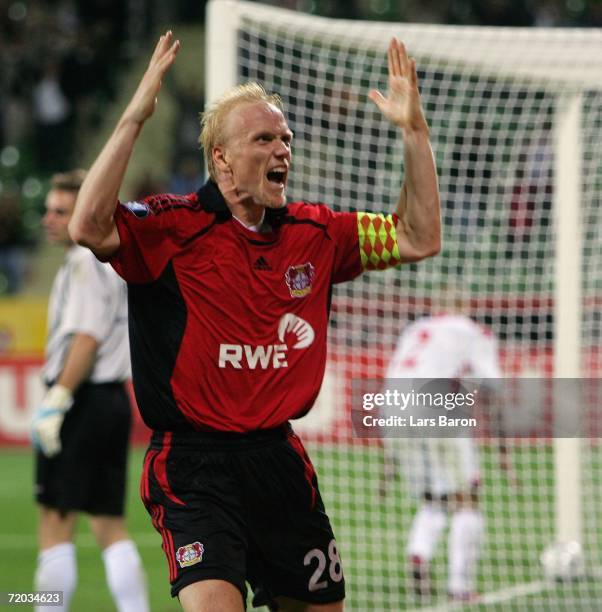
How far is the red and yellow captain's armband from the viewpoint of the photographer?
417 centimetres

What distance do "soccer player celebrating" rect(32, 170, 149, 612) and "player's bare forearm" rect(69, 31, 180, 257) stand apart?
219 cm

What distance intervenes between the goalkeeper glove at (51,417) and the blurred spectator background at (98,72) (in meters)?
11.6

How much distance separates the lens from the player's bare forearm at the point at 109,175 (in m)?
3.58

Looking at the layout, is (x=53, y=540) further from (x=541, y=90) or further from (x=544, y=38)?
(x=541, y=90)

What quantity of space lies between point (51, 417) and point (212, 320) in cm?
203

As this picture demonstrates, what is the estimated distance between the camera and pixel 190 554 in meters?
3.72

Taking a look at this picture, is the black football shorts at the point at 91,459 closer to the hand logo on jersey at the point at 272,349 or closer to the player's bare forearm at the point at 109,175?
the hand logo on jersey at the point at 272,349

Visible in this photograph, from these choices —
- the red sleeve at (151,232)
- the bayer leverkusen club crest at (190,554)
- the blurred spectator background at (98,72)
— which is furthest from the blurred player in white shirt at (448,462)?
the blurred spectator background at (98,72)

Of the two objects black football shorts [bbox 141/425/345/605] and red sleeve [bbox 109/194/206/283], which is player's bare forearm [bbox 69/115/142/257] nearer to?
red sleeve [bbox 109/194/206/283]

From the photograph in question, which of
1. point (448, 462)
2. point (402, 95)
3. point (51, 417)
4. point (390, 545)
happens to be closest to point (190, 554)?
point (402, 95)

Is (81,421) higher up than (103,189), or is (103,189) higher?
(103,189)

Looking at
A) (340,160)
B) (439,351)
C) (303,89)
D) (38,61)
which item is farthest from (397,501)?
(38,61)

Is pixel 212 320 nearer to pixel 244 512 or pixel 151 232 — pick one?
pixel 151 232

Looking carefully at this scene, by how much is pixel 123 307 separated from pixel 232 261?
7.03 ft
